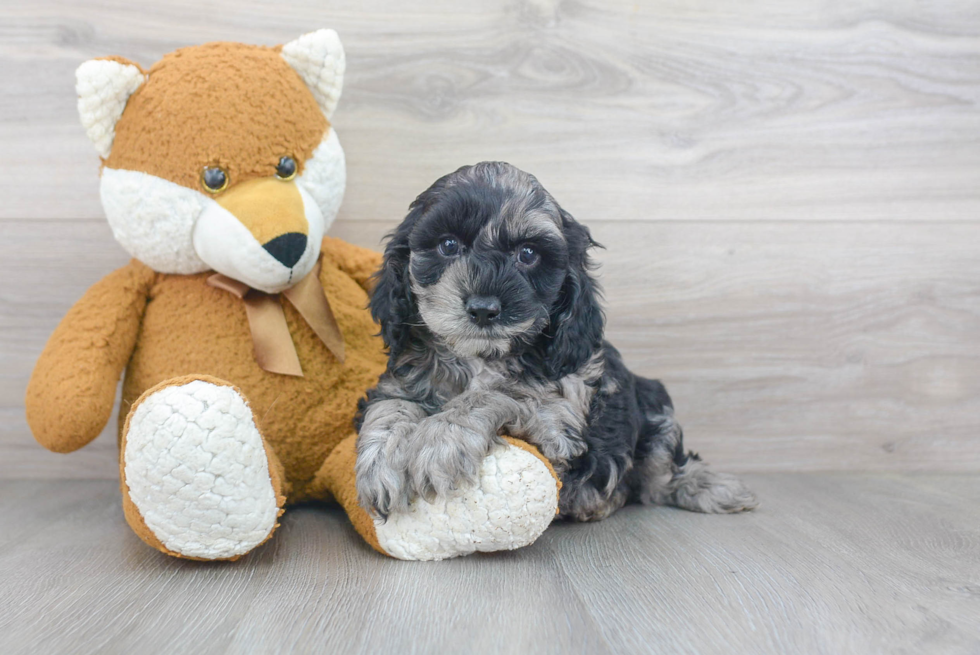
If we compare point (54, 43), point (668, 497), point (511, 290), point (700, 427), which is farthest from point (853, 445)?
point (54, 43)

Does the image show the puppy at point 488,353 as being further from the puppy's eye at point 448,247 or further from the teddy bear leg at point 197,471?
the teddy bear leg at point 197,471

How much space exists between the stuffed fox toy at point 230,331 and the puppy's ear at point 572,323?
0.73 ft

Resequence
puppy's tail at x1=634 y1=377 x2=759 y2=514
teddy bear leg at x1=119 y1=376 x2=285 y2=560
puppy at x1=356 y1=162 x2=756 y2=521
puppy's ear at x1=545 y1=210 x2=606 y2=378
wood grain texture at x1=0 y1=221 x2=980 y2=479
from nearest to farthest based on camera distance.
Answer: teddy bear leg at x1=119 y1=376 x2=285 y2=560 < puppy at x1=356 y1=162 x2=756 y2=521 < puppy's ear at x1=545 y1=210 x2=606 y2=378 < puppy's tail at x1=634 y1=377 x2=759 y2=514 < wood grain texture at x1=0 y1=221 x2=980 y2=479

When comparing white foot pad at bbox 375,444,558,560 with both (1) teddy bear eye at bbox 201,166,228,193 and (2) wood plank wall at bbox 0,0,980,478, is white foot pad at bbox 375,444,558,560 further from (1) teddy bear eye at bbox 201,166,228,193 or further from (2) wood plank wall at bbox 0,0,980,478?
(2) wood plank wall at bbox 0,0,980,478

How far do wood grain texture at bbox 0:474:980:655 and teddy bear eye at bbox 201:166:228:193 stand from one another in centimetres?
79

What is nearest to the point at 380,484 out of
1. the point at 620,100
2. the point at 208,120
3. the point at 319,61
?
the point at 208,120

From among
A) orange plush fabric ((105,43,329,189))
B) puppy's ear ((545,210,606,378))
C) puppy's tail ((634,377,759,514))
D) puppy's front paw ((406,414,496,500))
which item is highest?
orange plush fabric ((105,43,329,189))

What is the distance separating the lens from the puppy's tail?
192 cm

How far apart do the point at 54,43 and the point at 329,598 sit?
1804 mm

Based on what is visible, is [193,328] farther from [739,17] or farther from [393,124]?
[739,17]

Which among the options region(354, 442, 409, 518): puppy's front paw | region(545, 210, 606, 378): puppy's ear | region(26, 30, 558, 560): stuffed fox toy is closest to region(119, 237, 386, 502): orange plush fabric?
region(26, 30, 558, 560): stuffed fox toy

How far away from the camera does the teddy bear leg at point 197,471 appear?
1293mm

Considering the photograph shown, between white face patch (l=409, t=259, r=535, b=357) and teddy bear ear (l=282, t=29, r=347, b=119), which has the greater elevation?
teddy bear ear (l=282, t=29, r=347, b=119)

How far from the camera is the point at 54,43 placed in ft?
6.91
